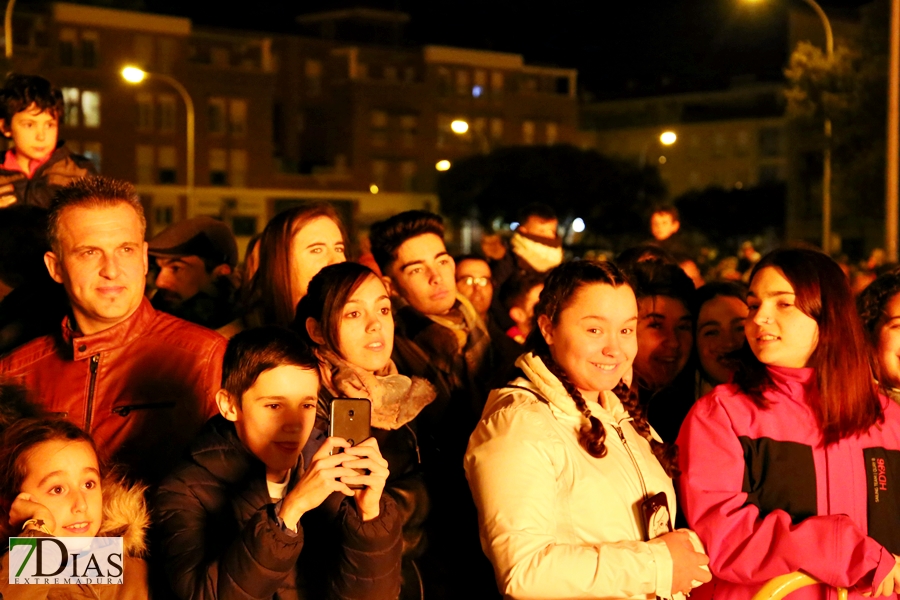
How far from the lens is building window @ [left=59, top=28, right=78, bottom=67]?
2884 inches

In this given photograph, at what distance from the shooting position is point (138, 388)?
3.88 meters

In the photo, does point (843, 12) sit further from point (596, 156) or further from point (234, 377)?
point (234, 377)

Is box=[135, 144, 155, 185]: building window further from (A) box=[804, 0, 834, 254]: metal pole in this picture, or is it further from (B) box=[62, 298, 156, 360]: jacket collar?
(B) box=[62, 298, 156, 360]: jacket collar

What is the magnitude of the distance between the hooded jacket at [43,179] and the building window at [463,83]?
87510 mm

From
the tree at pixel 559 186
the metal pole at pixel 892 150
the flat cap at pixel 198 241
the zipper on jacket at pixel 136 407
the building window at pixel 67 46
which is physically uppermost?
the building window at pixel 67 46

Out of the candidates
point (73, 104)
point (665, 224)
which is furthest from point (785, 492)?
point (73, 104)

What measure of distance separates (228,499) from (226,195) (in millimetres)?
78531

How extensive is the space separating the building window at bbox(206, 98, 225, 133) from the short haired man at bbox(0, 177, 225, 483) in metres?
78.6

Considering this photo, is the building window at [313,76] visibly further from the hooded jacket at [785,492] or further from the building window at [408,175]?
the hooded jacket at [785,492]

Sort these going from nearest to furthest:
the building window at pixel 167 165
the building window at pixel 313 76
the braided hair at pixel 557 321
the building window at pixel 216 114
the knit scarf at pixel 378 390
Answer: the braided hair at pixel 557 321, the knit scarf at pixel 378 390, the building window at pixel 167 165, the building window at pixel 216 114, the building window at pixel 313 76

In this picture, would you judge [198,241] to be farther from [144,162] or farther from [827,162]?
[144,162]

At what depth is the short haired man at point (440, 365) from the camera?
4.01 m

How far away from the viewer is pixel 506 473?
3514 millimetres

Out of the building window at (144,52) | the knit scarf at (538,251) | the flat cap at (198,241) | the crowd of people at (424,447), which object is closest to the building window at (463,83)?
the building window at (144,52)
